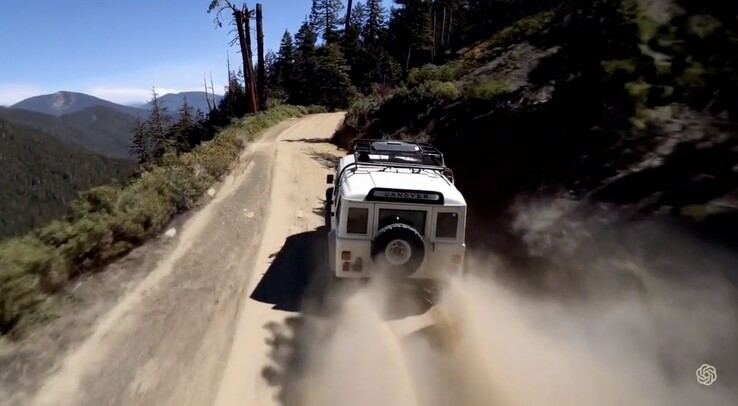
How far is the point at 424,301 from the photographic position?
8578 millimetres

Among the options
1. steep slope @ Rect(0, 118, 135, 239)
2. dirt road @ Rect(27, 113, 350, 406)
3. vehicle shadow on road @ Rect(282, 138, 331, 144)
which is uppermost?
vehicle shadow on road @ Rect(282, 138, 331, 144)

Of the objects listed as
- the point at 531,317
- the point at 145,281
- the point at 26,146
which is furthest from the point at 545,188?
the point at 26,146

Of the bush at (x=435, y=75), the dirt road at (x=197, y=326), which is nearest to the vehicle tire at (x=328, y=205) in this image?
the dirt road at (x=197, y=326)

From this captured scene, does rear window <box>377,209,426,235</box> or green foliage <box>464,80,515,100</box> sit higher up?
green foliage <box>464,80,515,100</box>

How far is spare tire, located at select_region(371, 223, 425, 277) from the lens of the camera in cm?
784

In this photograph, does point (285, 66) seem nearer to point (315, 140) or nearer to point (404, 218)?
point (315, 140)

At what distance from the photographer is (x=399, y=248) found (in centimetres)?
792

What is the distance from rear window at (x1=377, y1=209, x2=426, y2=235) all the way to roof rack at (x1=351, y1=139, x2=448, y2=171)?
72.0 inches

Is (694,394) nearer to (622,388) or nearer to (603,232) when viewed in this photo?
(622,388)

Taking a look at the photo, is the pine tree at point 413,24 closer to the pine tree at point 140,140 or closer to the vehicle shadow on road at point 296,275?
the pine tree at point 140,140

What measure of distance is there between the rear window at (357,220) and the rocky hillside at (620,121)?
3.71 m

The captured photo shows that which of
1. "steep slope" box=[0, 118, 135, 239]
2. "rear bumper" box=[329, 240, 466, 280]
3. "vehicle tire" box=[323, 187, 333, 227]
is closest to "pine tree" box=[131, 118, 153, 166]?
"vehicle tire" box=[323, 187, 333, 227]

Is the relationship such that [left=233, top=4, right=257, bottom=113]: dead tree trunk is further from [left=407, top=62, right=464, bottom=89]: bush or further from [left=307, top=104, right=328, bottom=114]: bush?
[left=407, top=62, right=464, bottom=89]: bush

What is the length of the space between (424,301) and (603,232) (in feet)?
10.00
